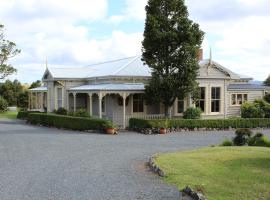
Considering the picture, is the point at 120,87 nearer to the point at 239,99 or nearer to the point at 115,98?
the point at 115,98

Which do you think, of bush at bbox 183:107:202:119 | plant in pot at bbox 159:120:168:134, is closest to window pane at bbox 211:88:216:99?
bush at bbox 183:107:202:119

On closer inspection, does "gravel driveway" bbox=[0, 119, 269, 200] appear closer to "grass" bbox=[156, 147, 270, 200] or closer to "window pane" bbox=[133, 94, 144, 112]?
"grass" bbox=[156, 147, 270, 200]

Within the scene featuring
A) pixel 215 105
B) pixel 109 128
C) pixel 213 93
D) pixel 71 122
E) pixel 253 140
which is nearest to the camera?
pixel 253 140

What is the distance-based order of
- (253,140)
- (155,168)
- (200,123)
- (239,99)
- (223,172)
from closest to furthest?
1. (223,172)
2. (155,168)
3. (253,140)
4. (200,123)
5. (239,99)

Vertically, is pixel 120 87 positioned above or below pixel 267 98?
above

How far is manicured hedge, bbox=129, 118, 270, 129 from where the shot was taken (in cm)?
2748

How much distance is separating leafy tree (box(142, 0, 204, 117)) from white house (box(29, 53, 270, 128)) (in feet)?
7.20

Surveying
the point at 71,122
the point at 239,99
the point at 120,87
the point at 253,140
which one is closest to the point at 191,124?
the point at 120,87

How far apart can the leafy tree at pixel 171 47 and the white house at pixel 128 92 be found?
7.20 feet

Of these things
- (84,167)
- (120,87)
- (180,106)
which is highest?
(120,87)

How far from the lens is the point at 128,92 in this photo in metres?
29.9

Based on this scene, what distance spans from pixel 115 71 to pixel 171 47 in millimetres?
6311

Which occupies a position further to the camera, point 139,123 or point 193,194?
point 139,123

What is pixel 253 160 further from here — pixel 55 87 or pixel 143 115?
pixel 55 87
